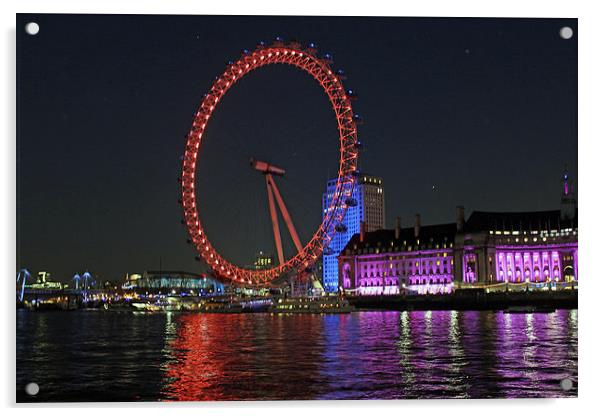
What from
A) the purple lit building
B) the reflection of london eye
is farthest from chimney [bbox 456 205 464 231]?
the reflection of london eye

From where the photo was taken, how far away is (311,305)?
4800cm

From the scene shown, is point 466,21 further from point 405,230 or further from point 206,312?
point 405,230

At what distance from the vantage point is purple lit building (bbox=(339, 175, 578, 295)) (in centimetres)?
Answer: 6619

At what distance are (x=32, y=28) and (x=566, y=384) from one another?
348 inches

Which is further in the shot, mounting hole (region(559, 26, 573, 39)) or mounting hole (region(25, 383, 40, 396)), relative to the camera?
mounting hole (region(559, 26, 573, 39))

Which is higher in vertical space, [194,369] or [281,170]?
[281,170]

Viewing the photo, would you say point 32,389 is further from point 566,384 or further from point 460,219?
point 460,219

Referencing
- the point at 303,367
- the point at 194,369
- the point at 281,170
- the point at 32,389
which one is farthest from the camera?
the point at 281,170

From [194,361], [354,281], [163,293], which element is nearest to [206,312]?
[354,281]

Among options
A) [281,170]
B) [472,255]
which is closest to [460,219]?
[472,255]

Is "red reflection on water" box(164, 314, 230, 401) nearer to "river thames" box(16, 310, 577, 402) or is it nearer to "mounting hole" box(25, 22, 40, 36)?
"river thames" box(16, 310, 577, 402)

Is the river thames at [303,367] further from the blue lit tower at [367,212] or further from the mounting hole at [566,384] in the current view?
the blue lit tower at [367,212]

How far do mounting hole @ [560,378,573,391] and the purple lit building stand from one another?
46.4 meters
